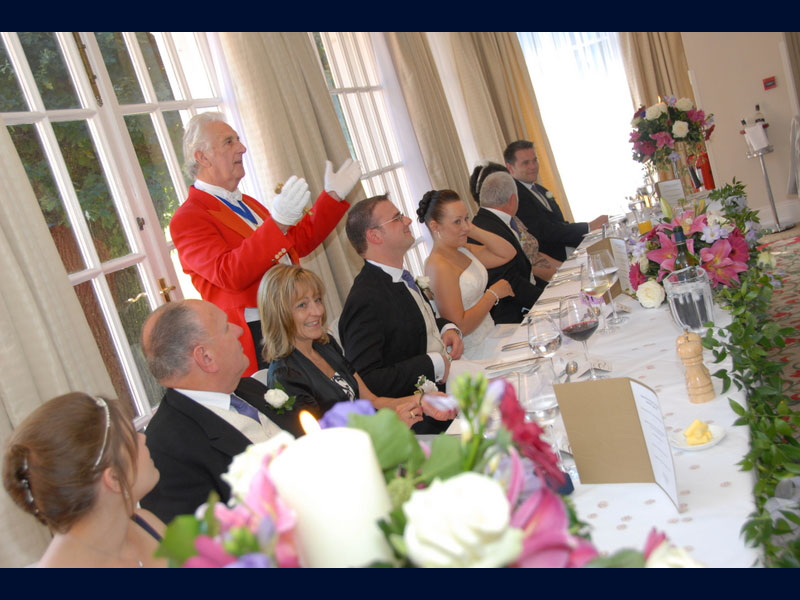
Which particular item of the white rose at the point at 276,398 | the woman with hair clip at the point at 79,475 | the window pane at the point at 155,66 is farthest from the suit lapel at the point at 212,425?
the window pane at the point at 155,66

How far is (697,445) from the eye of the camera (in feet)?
4.31

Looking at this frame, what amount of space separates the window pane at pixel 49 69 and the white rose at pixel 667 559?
9.06 feet

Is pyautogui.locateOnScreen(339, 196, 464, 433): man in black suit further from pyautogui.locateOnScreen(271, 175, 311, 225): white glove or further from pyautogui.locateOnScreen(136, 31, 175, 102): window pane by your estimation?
pyautogui.locateOnScreen(136, 31, 175, 102): window pane

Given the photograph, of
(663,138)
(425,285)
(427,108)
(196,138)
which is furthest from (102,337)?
(663,138)

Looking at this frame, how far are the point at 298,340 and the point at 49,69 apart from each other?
4.58 ft

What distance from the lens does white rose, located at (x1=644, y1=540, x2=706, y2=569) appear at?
0.57m

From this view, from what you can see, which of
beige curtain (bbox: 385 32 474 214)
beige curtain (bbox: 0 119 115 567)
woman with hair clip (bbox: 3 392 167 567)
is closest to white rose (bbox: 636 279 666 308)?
woman with hair clip (bbox: 3 392 167 567)

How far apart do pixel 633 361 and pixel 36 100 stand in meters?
2.19

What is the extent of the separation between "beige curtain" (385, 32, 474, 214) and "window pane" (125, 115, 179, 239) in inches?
103

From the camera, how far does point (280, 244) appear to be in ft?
8.78

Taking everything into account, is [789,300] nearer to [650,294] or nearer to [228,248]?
[650,294]

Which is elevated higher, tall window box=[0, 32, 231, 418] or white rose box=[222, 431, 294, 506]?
tall window box=[0, 32, 231, 418]

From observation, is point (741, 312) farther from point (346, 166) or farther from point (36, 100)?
point (36, 100)
